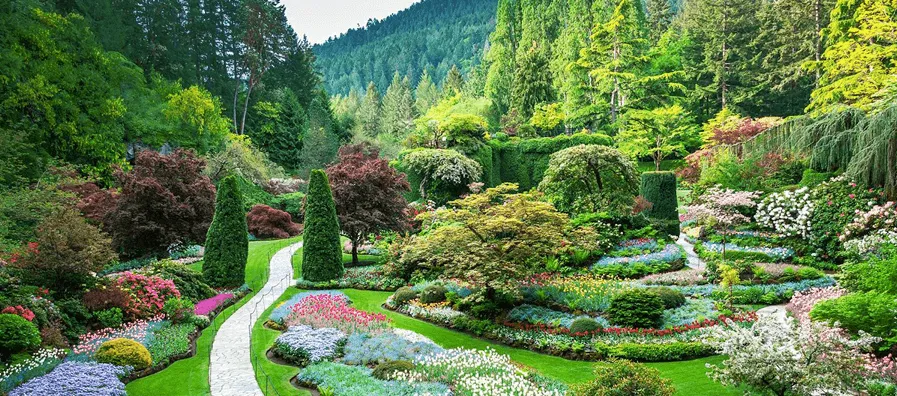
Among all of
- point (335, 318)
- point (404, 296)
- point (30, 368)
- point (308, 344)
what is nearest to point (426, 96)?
point (404, 296)

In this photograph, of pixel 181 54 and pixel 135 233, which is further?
pixel 181 54

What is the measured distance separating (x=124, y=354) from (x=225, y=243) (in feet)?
25.3

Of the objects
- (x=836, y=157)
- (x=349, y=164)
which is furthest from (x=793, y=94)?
(x=349, y=164)

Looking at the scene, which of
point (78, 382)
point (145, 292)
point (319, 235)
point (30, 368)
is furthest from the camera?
point (319, 235)

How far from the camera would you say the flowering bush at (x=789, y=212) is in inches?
708

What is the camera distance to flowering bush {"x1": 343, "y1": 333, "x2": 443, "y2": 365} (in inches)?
435

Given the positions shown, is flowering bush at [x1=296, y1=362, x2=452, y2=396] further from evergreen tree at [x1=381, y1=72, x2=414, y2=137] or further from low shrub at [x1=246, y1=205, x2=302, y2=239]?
evergreen tree at [x1=381, y1=72, x2=414, y2=137]

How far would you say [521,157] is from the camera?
3478 centimetres

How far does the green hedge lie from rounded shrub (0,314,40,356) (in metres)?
23.1

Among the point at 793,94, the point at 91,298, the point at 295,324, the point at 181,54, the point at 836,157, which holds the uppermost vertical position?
the point at 181,54

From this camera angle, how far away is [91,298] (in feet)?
42.5

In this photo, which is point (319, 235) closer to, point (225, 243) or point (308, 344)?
point (225, 243)

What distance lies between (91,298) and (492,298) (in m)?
9.91

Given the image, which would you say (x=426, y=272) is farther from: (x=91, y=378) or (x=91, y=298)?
(x=91, y=378)
